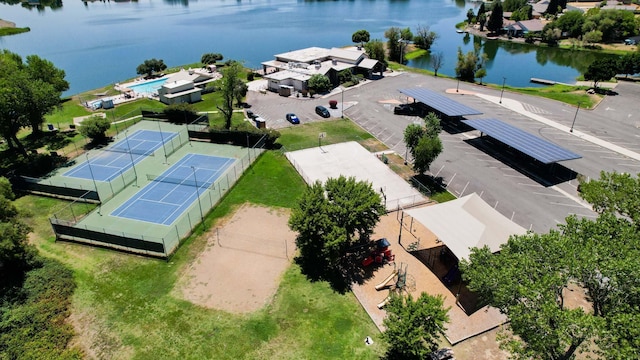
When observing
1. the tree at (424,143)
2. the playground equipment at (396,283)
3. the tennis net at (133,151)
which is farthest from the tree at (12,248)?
the tree at (424,143)

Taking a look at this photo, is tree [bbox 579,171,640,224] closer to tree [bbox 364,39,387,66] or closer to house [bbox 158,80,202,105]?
house [bbox 158,80,202,105]

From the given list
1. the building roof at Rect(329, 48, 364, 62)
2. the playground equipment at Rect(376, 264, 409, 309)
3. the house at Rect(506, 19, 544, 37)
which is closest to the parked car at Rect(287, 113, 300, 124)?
the building roof at Rect(329, 48, 364, 62)

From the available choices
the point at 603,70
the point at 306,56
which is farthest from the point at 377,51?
the point at 603,70

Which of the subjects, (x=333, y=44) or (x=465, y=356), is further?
(x=333, y=44)

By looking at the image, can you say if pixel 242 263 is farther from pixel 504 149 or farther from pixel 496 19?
pixel 496 19

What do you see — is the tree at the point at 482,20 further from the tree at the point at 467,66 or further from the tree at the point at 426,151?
the tree at the point at 426,151

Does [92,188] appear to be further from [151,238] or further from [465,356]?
[465,356]

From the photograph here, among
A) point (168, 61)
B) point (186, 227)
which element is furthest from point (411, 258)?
point (168, 61)
